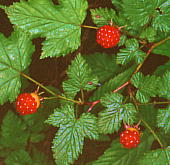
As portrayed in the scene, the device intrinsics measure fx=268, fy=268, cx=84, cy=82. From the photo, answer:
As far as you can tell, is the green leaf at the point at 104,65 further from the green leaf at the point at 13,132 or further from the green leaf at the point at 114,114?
the green leaf at the point at 13,132

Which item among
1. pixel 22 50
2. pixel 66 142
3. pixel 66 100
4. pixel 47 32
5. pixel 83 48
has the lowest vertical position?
pixel 66 142

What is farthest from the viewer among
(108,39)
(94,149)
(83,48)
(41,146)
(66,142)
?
(41,146)

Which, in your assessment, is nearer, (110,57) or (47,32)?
(47,32)

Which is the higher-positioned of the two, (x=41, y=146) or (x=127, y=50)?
(x=127, y=50)

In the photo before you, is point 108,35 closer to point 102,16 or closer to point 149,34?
point 102,16

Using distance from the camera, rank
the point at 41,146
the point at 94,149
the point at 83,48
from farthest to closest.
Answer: the point at 41,146 < the point at 94,149 < the point at 83,48

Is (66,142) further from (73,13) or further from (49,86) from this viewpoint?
(73,13)

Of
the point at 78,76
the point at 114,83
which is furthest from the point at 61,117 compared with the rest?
the point at 114,83

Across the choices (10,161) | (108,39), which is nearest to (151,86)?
(108,39)
